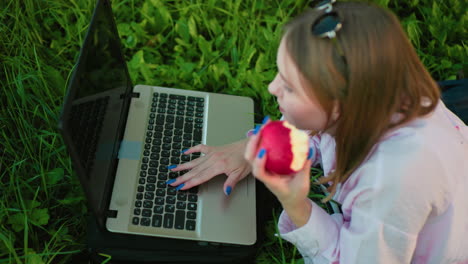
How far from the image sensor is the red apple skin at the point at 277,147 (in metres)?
0.76

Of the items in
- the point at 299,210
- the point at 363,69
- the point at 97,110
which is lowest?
the point at 299,210

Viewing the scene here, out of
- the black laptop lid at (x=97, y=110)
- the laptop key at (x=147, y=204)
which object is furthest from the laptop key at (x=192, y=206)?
the black laptop lid at (x=97, y=110)

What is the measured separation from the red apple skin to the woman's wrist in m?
0.15

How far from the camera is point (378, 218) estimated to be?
0.89m

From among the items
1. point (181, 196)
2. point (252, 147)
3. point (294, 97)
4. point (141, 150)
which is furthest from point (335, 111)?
point (141, 150)

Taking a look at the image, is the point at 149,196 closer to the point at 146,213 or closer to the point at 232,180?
the point at 146,213

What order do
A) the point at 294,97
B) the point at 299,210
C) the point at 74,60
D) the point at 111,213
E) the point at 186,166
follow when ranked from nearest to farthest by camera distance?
the point at 294,97, the point at 299,210, the point at 111,213, the point at 186,166, the point at 74,60

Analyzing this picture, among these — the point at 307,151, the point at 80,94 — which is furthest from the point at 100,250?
the point at 307,151

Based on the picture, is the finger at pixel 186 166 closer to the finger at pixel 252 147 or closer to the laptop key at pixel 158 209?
the laptop key at pixel 158 209

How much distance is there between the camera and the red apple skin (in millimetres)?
757

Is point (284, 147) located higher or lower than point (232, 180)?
higher

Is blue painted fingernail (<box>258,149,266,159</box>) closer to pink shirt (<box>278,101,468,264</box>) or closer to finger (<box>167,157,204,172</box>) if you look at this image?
pink shirt (<box>278,101,468,264</box>)

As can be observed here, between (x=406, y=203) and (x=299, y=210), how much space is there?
0.79 feet

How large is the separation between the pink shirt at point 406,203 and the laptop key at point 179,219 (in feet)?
1.04
